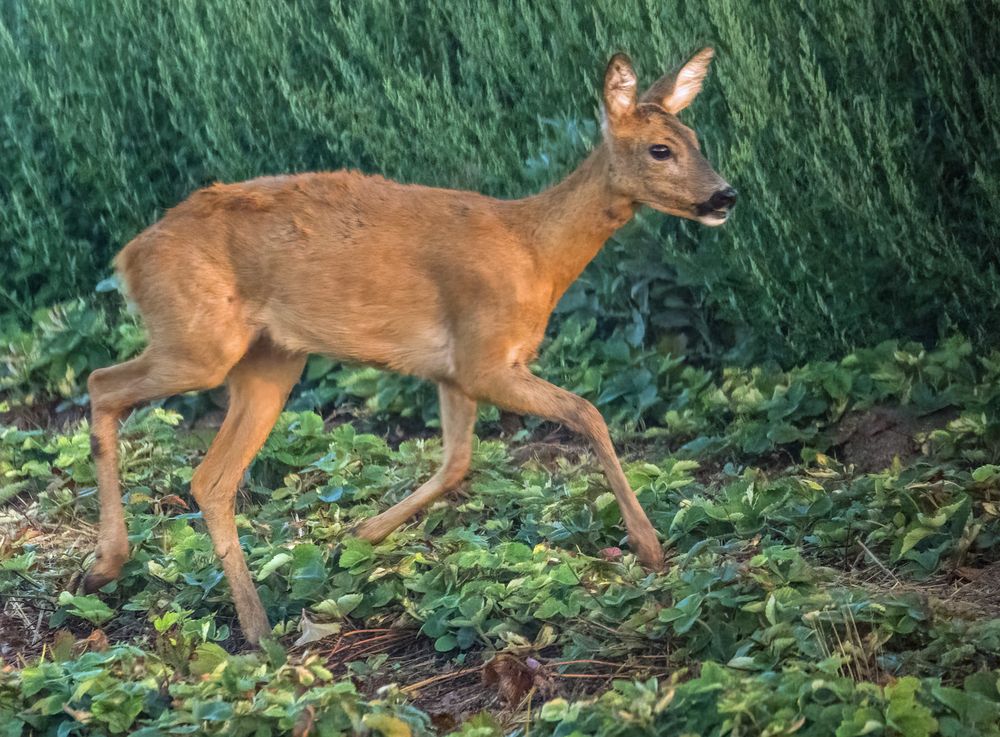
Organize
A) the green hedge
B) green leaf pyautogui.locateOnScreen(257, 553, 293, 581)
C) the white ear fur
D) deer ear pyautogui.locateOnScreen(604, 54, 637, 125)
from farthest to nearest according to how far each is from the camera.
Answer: the green hedge → the white ear fur → deer ear pyautogui.locateOnScreen(604, 54, 637, 125) → green leaf pyautogui.locateOnScreen(257, 553, 293, 581)

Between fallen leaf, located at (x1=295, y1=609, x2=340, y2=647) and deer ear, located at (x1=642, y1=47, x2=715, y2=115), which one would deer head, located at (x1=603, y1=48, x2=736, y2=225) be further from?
fallen leaf, located at (x1=295, y1=609, x2=340, y2=647)

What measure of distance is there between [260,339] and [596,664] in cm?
224

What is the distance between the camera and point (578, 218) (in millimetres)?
6105

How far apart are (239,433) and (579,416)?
144 cm

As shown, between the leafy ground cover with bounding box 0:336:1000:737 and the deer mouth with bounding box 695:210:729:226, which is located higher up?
the deer mouth with bounding box 695:210:729:226

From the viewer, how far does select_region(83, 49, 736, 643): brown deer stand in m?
5.96

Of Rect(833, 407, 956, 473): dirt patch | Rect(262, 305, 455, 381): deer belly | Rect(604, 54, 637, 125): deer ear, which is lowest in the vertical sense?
Rect(833, 407, 956, 473): dirt patch

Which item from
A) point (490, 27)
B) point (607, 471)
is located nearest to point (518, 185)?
point (490, 27)

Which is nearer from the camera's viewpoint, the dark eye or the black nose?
the black nose

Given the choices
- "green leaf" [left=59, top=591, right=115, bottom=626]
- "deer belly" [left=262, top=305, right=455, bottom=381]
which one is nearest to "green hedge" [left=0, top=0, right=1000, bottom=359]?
"deer belly" [left=262, top=305, right=455, bottom=381]

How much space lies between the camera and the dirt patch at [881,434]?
661 centimetres

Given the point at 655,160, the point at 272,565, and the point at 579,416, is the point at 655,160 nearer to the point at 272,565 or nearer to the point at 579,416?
→ the point at 579,416

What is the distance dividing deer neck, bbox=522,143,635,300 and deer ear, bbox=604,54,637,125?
147 millimetres

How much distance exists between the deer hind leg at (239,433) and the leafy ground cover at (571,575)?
0.22 metres
